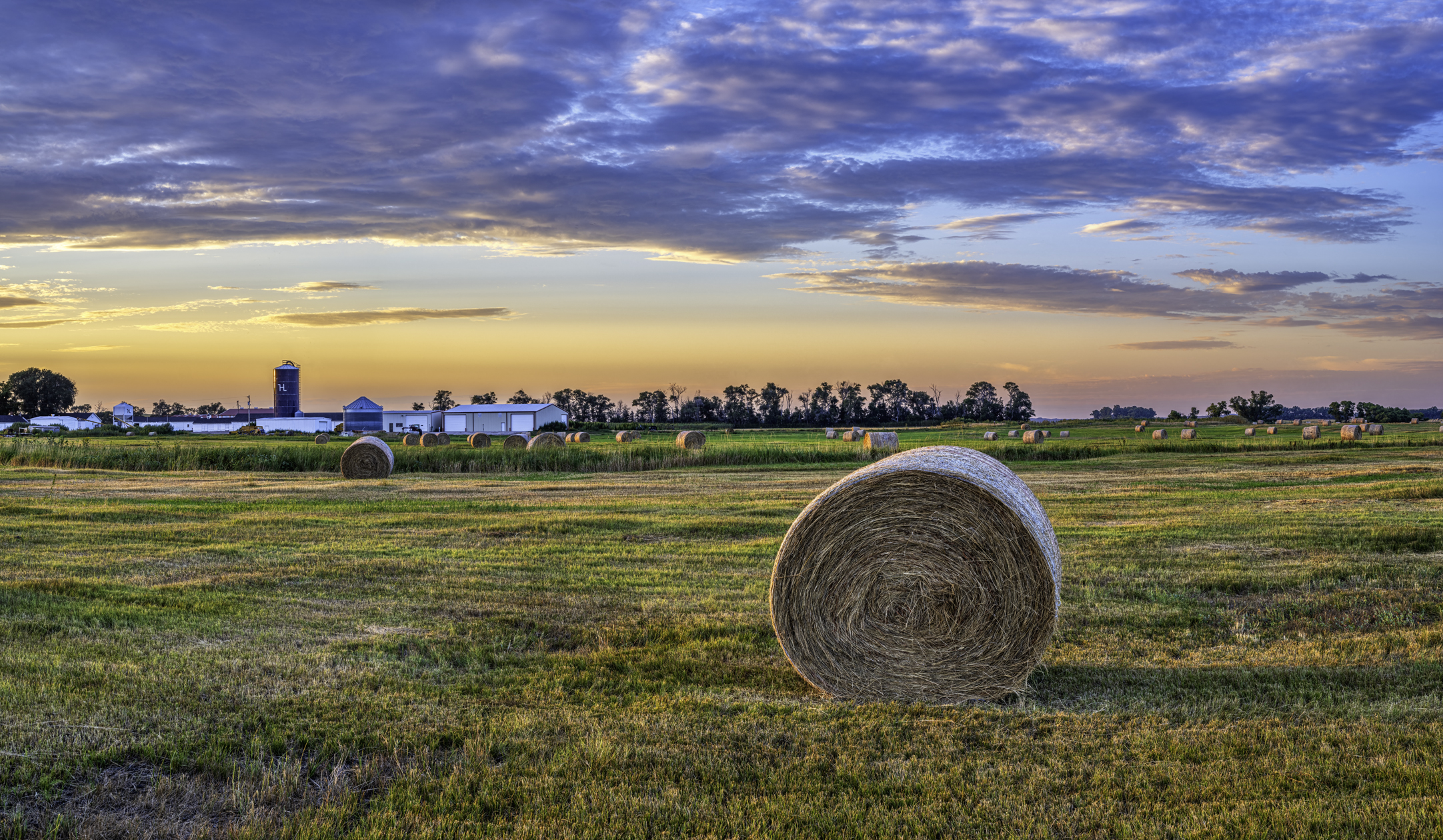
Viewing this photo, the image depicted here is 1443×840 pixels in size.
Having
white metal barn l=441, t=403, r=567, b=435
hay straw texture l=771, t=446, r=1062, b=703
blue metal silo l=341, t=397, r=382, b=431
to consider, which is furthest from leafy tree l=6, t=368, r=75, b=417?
hay straw texture l=771, t=446, r=1062, b=703

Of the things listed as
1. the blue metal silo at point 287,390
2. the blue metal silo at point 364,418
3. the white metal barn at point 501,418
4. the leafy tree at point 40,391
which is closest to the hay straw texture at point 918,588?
the white metal barn at point 501,418

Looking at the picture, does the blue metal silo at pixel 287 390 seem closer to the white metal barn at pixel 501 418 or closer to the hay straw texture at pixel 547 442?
the white metal barn at pixel 501 418

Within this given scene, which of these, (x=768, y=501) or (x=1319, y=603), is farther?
(x=768, y=501)

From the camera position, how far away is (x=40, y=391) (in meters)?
138

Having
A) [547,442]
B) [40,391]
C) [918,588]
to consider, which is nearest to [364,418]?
[40,391]

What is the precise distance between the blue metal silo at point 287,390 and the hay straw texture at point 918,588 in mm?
144285

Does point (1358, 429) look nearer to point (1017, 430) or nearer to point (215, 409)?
point (1017, 430)

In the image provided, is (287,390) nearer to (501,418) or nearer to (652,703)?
(501,418)

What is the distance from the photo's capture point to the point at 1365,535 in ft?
52.7

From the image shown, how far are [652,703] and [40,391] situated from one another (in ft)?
530

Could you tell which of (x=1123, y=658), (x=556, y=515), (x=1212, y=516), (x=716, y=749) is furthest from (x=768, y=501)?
(x=716, y=749)

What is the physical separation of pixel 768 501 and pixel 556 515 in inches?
215

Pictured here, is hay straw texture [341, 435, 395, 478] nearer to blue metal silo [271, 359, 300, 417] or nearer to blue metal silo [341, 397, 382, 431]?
blue metal silo [341, 397, 382, 431]

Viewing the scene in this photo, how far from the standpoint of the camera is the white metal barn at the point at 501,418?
107 m
